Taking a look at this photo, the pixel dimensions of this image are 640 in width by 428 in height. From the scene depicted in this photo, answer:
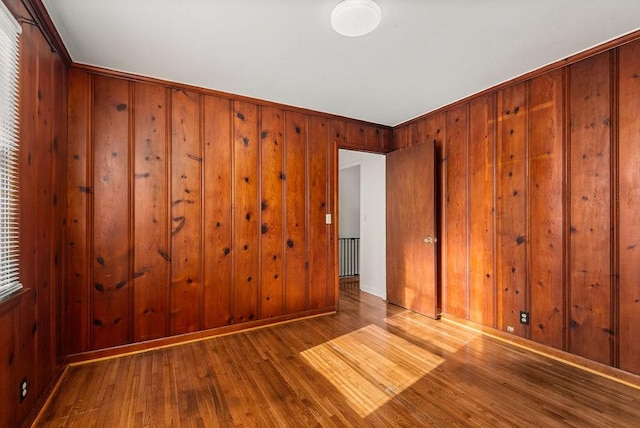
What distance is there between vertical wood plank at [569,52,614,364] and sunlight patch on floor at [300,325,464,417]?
1.20 m

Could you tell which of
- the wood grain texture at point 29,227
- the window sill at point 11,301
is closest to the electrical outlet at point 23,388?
the wood grain texture at point 29,227

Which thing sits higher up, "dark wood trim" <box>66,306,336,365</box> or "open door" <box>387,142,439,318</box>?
"open door" <box>387,142,439,318</box>

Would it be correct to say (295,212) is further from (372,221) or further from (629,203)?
(629,203)

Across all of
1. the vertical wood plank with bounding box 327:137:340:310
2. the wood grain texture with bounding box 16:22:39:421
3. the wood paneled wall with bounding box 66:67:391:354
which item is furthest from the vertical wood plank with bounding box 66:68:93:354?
the vertical wood plank with bounding box 327:137:340:310

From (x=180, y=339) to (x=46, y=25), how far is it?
2.67 meters

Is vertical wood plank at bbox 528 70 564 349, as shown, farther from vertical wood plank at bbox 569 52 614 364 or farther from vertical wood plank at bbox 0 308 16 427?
vertical wood plank at bbox 0 308 16 427

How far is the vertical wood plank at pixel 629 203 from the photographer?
7.18ft

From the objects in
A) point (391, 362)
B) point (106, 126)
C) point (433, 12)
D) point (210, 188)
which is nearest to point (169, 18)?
point (106, 126)

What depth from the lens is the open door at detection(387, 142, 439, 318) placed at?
3658 mm

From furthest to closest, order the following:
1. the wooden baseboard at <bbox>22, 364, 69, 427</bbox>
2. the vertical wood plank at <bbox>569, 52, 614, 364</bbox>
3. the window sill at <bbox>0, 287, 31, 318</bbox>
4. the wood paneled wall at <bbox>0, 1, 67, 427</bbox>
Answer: the vertical wood plank at <bbox>569, 52, 614, 364</bbox> → the wooden baseboard at <bbox>22, 364, 69, 427</bbox> → the wood paneled wall at <bbox>0, 1, 67, 427</bbox> → the window sill at <bbox>0, 287, 31, 318</bbox>

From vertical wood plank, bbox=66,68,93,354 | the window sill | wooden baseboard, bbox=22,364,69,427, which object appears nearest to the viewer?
the window sill

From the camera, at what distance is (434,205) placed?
3615mm

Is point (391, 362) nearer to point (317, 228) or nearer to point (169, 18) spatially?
point (317, 228)

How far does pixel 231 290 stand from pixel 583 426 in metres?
2.90
